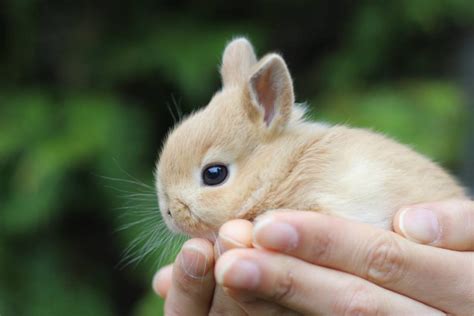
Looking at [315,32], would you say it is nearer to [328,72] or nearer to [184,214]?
[328,72]

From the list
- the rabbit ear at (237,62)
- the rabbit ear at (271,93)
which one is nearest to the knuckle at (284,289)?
the rabbit ear at (271,93)

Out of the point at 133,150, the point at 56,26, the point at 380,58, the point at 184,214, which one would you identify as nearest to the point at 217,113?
the point at 184,214

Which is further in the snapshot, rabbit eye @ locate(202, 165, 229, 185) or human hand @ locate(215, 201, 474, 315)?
rabbit eye @ locate(202, 165, 229, 185)

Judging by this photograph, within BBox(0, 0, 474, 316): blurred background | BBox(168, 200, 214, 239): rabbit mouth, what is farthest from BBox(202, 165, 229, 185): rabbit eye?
BBox(0, 0, 474, 316): blurred background

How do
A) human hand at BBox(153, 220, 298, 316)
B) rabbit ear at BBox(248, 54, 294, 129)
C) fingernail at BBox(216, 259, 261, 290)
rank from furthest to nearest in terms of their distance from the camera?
1. rabbit ear at BBox(248, 54, 294, 129)
2. human hand at BBox(153, 220, 298, 316)
3. fingernail at BBox(216, 259, 261, 290)

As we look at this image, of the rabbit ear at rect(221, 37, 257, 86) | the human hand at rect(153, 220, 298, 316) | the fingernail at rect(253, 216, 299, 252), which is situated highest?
the rabbit ear at rect(221, 37, 257, 86)

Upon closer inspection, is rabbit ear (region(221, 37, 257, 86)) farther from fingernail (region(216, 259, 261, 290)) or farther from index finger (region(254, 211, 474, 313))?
fingernail (region(216, 259, 261, 290))
